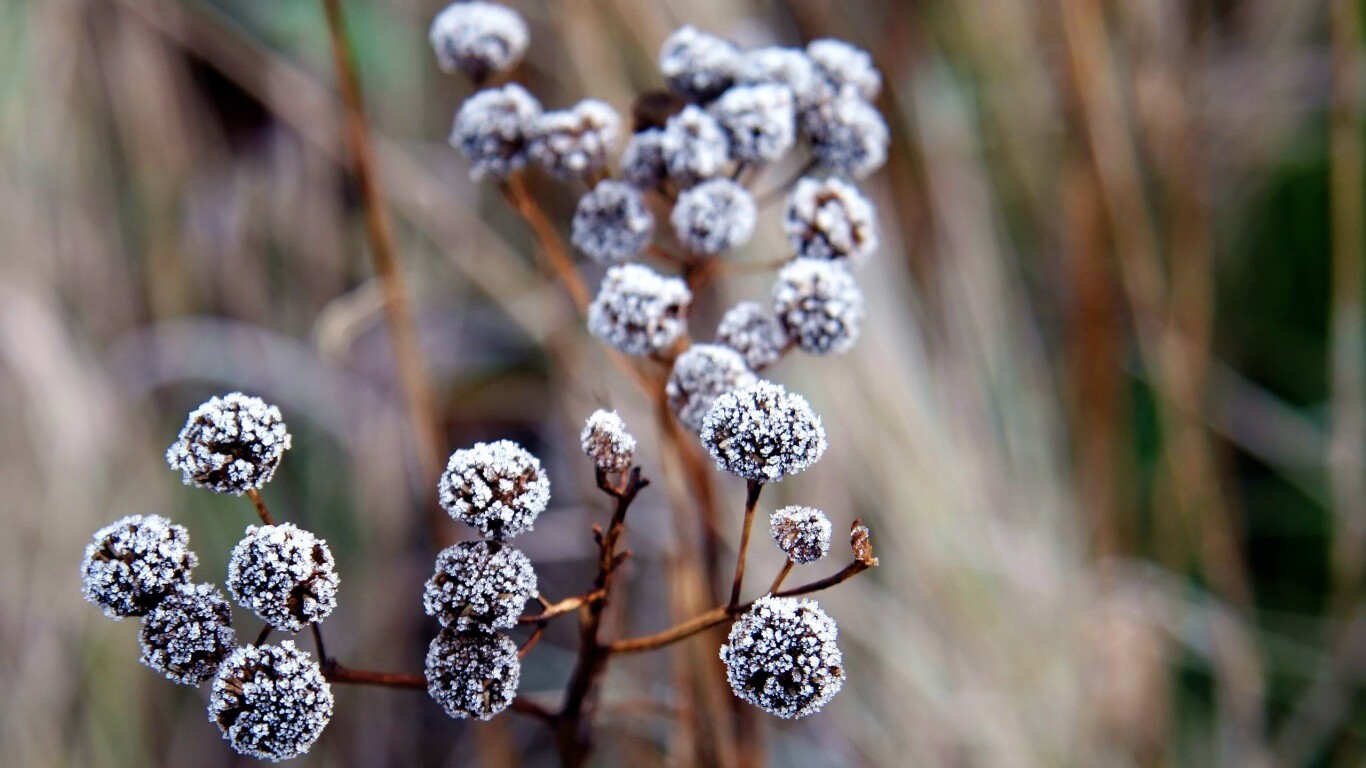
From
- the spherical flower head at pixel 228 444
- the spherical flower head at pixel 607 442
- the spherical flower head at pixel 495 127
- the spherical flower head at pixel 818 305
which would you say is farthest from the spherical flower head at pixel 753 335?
the spherical flower head at pixel 228 444

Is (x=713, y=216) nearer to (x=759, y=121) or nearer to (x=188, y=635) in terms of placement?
(x=759, y=121)

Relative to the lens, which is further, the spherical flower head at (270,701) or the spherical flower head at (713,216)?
the spherical flower head at (713,216)

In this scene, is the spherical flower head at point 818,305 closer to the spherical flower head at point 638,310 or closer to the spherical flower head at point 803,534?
the spherical flower head at point 638,310

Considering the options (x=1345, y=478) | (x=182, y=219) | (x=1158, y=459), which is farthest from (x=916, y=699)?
(x=182, y=219)

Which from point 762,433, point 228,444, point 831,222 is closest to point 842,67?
point 831,222

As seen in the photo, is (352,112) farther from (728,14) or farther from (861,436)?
(861,436)
